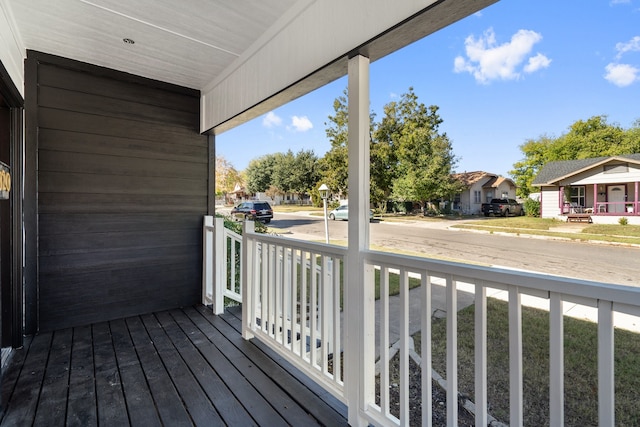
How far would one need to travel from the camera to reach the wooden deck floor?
172 centimetres

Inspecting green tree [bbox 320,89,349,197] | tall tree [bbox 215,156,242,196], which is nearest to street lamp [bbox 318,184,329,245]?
green tree [bbox 320,89,349,197]

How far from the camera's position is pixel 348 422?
170 cm

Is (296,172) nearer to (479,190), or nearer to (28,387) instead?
(479,190)

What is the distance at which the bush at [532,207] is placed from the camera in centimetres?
105

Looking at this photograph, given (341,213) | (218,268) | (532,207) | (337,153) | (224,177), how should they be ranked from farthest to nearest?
(224,177) < (218,268) < (337,153) < (341,213) < (532,207)

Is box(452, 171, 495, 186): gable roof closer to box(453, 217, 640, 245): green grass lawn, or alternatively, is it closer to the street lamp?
box(453, 217, 640, 245): green grass lawn

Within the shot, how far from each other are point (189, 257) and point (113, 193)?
0.98 meters

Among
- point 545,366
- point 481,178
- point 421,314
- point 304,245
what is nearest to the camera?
point 481,178

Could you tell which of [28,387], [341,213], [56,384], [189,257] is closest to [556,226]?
[341,213]

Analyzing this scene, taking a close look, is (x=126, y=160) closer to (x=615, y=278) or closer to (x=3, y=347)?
(x=3, y=347)

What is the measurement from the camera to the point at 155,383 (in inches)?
80.2

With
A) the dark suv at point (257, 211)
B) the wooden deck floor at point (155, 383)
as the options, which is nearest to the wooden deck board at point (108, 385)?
the wooden deck floor at point (155, 383)

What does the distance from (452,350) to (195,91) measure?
3469mm

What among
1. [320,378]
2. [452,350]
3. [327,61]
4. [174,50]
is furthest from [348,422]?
[174,50]
